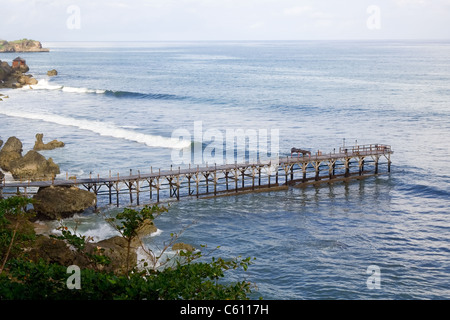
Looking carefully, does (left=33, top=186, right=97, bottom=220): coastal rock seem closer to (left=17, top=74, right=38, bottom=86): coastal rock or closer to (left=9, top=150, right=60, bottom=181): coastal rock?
(left=9, top=150, right=60, bottom=181): coastal rock

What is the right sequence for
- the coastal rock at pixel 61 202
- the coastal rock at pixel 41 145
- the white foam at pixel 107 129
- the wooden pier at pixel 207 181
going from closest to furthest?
the coastal rock at pixel 61 202 → the wooden pier at pixel 207 181 → the coastal rock at pixel 41 145 → the white foam at pixel 107 129

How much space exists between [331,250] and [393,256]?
4.00 m

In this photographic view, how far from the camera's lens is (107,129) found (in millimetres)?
85625

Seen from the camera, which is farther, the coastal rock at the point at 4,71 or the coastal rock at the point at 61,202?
the coastal rock at the point at 4,71

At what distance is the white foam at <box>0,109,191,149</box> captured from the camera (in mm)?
75812

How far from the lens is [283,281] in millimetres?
33969

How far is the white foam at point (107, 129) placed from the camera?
249 feet

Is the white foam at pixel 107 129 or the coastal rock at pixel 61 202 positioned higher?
the white foam at pixel 107 129

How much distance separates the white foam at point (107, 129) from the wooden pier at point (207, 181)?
61.3 feet

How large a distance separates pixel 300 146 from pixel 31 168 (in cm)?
3344

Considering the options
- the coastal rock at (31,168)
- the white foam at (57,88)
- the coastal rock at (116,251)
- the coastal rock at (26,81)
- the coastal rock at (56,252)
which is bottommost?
the coastal rock at (116,251)

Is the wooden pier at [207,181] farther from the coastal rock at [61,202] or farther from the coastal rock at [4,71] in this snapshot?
the coastal rock at [4,71]

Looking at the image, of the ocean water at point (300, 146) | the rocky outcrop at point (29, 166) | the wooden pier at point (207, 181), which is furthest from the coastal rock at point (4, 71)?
the wooden pier at point (207, 181)

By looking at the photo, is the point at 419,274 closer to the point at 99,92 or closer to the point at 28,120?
the point at 28,120
